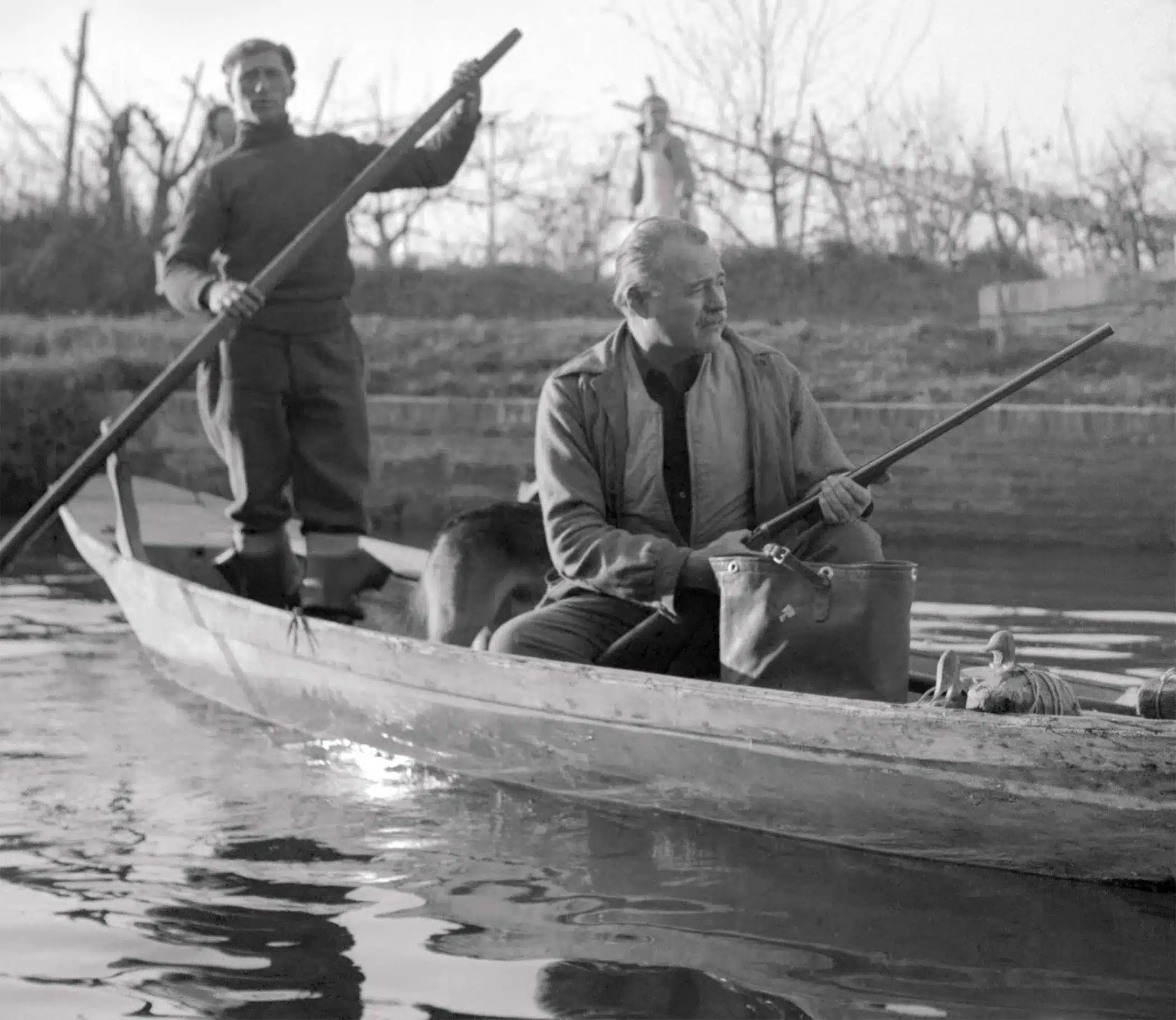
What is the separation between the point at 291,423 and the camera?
245 inches

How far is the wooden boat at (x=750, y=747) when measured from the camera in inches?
139

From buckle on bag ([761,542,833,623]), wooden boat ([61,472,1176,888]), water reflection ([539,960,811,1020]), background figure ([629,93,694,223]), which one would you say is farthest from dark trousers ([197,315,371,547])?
background figure ([629,93,694,223])

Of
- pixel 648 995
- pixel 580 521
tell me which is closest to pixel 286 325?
pixel 580 521

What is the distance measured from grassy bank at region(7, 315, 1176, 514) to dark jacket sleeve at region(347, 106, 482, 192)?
6.25 m

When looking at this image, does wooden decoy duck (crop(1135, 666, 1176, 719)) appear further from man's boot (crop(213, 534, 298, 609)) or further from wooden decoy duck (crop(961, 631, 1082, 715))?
man's boot (crop(213, 534, 298, 609))

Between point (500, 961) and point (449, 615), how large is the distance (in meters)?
1.77

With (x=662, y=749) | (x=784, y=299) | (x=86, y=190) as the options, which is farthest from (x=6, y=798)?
(x=86, y=190)

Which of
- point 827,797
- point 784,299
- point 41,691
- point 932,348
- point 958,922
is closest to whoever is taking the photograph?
point 958,922

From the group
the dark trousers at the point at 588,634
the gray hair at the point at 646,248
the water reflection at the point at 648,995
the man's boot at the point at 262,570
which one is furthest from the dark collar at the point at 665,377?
the man's boot at the point at 262,570

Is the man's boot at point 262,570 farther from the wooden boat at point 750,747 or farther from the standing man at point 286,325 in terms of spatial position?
the wooden boat at point 750,747

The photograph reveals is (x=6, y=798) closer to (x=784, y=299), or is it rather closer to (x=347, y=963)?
(x=347, y=963)

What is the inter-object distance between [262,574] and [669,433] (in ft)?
7.62

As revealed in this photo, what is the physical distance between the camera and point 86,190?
19094 millimetres

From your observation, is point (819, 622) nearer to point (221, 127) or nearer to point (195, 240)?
point (195, 240)
